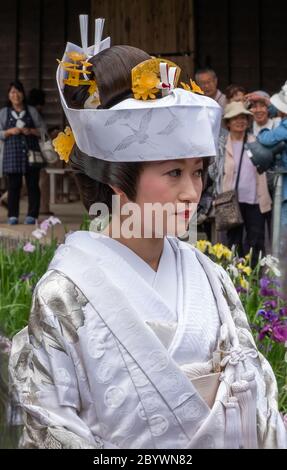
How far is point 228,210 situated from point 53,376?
4542 mm

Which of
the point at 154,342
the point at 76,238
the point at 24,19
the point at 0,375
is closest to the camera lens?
the point at 0,375

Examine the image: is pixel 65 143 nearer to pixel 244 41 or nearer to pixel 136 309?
pixel 136 309

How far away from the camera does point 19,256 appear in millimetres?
5301

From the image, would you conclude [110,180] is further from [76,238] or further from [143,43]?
[143,43]

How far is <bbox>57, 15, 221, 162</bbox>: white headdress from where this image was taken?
199 centimetres

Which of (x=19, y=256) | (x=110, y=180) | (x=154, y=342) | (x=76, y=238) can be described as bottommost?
(x=19, y=256)

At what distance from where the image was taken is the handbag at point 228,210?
20.8 feet

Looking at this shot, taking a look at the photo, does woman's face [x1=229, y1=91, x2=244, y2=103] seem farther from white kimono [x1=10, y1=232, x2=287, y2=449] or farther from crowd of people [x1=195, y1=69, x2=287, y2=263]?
white kimono [x1=10, y1=232, x2=287, y2=449]

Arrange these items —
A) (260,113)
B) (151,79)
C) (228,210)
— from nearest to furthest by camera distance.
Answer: (151,79) < (228,210) < (260,113)

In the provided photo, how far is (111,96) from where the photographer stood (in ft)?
6.66

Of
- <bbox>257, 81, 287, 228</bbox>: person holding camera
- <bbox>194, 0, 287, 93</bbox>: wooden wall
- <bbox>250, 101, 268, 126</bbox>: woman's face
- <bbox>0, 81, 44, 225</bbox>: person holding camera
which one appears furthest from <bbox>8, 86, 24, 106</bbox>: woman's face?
<bbox>194, 0, 287, 93</bbox>: wooden wall

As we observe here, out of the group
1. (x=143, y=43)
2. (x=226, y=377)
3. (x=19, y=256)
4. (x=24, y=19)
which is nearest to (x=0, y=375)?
(x=226, y=377)

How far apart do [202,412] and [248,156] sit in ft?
14.7

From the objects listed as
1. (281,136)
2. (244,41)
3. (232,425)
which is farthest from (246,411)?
(244,41)
